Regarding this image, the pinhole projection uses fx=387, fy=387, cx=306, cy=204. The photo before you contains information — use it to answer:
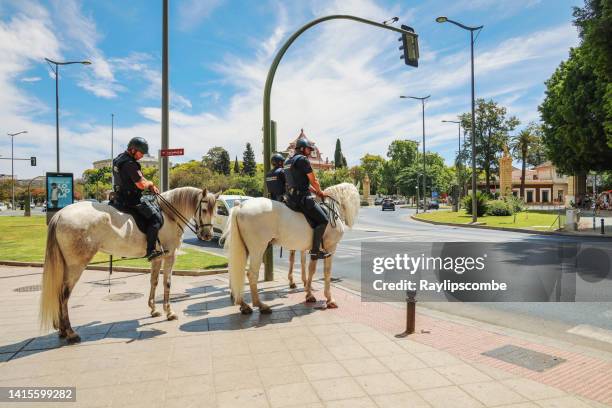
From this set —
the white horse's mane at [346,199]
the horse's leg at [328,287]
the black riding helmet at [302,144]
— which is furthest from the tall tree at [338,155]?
the horse's leg at [328,287]

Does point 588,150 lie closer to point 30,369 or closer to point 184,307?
point 184,307

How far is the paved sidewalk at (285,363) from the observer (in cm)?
370

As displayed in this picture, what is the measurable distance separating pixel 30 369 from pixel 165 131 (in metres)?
6.96

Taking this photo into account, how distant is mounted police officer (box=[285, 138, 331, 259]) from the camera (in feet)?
22.1

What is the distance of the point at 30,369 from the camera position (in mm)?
4375

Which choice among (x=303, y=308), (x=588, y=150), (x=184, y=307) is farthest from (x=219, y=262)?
(x=588, y=150)

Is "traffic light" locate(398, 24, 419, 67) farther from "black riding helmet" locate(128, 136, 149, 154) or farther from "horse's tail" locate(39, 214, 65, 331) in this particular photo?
"horse's tail" locate(39, 214, 65, 331)

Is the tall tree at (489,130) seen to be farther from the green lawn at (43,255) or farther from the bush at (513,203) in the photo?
the green lawn at (43,255)

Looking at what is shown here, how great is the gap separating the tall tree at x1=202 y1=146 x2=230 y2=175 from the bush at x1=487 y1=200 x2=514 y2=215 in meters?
96.0

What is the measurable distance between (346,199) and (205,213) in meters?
2.81

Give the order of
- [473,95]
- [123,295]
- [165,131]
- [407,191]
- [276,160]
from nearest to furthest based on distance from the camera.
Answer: [123,295]
[276,160]
[165,131]
[473,95]
[407,191]

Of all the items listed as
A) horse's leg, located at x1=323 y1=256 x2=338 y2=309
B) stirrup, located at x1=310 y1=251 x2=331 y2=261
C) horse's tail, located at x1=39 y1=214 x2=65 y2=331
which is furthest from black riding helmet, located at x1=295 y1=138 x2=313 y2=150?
horse's tail, located at x1=39 y1=214 x2=65 y2=331

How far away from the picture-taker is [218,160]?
122 metres

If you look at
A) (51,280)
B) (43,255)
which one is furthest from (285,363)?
(43,255)
